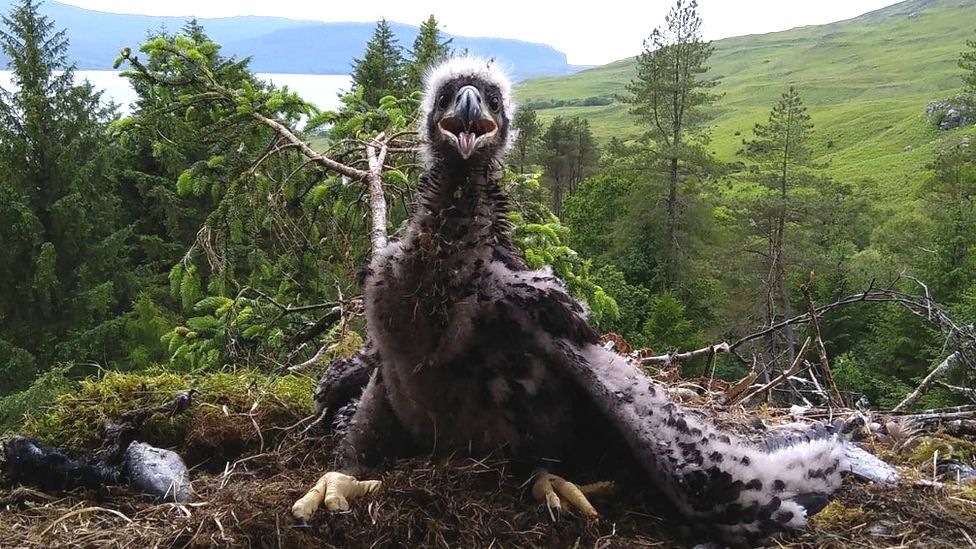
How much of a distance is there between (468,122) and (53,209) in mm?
19190

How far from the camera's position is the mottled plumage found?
2.48 meters

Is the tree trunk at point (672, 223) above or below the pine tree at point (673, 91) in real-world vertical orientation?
below

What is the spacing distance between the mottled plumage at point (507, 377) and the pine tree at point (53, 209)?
53.6ft

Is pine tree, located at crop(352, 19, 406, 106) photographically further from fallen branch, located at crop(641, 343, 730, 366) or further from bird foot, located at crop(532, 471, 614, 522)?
bird foot, located at crop(532, 471, 614, 522)

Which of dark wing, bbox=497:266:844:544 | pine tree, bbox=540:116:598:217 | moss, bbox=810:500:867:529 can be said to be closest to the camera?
dark wing, bbox=497:266:844:544

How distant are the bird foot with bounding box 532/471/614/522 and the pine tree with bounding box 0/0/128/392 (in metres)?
16.6

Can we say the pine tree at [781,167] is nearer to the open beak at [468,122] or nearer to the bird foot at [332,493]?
the open beak at [468,122]

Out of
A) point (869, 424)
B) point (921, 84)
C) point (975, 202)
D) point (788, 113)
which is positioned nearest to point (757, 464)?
point (869, 424)

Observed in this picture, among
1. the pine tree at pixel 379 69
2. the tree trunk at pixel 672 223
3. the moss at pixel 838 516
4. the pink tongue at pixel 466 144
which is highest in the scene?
the pine tree at pixel 379 69

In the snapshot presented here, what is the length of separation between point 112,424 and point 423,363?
1.65m

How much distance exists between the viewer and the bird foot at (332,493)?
241cm

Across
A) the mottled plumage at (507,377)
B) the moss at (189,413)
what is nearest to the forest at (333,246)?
the moss at (189,413)

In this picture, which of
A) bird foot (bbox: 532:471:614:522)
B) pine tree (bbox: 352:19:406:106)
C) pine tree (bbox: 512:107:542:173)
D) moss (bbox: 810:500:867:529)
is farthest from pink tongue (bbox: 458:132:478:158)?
pine tree (bbox: 352:19:406:106)

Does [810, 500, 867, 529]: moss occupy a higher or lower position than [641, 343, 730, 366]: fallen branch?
lower
